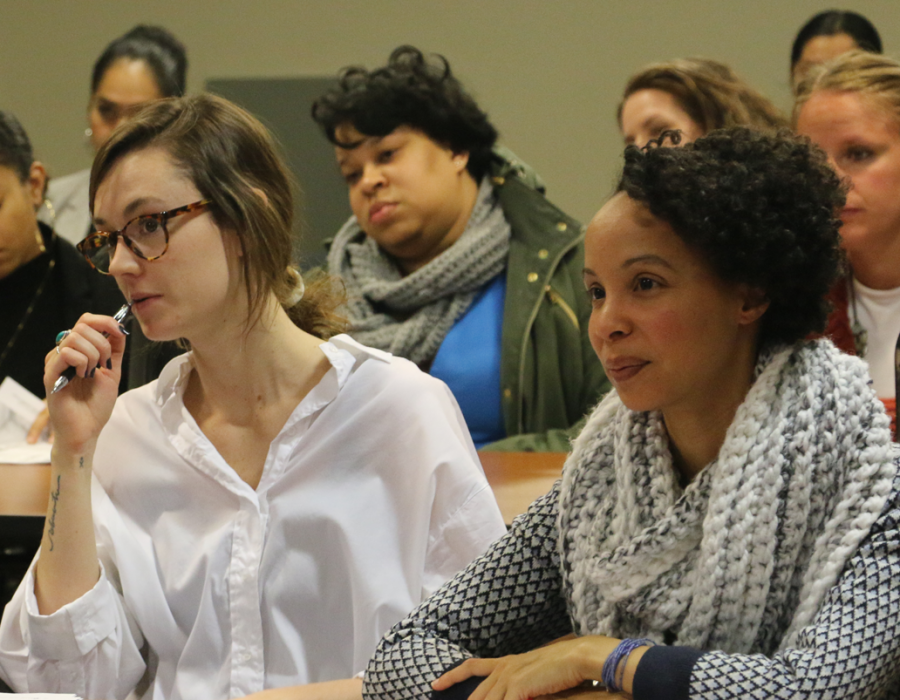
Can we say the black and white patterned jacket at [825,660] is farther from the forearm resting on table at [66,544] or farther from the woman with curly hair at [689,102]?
the woman with curly hair at [689,102]

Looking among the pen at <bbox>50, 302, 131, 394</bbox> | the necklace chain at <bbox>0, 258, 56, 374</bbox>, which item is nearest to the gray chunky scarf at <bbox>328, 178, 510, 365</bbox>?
the necklace chain at <bbox>0, 258, 56, 374</bbox>

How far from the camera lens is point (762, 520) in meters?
1.00

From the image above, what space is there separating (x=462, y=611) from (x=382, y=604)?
0.28 meters

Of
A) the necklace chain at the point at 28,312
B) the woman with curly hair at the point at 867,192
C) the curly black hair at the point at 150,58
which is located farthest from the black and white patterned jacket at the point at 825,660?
the curly black hair at the point at 150,58

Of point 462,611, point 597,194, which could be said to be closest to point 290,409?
point 462,611

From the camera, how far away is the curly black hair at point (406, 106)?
269cm

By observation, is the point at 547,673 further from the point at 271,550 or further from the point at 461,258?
the point at 461,258

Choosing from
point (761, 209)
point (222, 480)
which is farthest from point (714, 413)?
point (222, 480)

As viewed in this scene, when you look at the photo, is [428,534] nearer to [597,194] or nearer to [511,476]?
[511,476]

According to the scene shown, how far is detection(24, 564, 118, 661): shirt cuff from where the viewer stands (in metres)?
1.38

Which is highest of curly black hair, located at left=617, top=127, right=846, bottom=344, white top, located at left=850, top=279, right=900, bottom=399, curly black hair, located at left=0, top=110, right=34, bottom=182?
curly black hair, located at left=0, top=110, right=34, bottom=182

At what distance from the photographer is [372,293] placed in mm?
2842

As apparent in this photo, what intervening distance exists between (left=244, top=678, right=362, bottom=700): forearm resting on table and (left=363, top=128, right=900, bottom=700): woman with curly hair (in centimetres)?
18

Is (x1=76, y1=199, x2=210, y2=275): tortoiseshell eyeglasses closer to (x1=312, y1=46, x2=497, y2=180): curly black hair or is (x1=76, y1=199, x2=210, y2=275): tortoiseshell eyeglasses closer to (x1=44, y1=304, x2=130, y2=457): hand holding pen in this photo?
(x1=44, y1=304, x2=130, y2=457): hand holding pen
